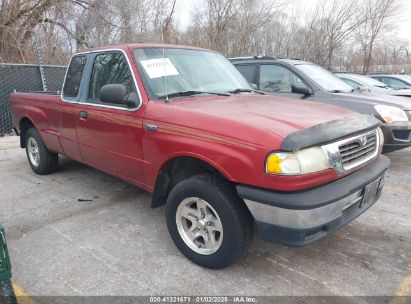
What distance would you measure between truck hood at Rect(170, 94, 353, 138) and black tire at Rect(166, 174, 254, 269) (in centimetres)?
52

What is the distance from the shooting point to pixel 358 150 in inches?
113

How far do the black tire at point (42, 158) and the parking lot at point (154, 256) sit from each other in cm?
88

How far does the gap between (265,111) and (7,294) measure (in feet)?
7.49

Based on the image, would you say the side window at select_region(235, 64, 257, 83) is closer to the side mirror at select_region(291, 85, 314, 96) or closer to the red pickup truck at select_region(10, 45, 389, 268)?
the side mirror at select_region(291, 85, 314, 96)

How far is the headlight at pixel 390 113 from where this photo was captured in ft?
18.5

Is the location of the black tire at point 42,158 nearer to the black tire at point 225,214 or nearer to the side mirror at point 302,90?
the black tire at point 225,214

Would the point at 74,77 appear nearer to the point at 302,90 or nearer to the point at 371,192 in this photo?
the point at 302,90

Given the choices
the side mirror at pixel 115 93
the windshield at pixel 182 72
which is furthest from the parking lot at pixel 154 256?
the windshield at pixel 182 72

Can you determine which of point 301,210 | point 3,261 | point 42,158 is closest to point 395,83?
point 42,158

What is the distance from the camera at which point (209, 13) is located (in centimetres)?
1884

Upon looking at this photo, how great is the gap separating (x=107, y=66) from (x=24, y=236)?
1.96m

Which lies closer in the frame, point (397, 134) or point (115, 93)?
point (115, 93)

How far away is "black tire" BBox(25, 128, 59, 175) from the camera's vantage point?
5.38 metres

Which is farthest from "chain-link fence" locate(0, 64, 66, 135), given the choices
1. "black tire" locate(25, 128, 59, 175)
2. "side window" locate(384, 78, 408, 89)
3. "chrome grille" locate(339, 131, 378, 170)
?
"side window" locate(384, 78, 408, 89)
